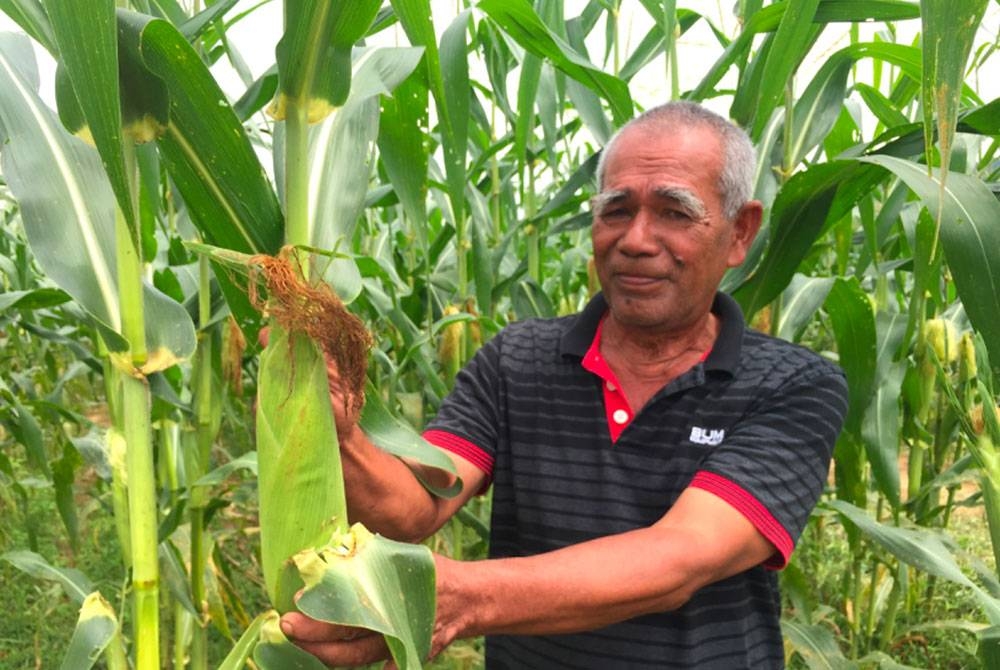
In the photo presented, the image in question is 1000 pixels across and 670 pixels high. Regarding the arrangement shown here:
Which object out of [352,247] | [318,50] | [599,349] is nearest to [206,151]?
[318,50]

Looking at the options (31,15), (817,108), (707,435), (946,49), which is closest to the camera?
(946,49)

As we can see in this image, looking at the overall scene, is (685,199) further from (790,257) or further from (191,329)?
(191,329)

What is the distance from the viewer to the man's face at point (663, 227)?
178 cm

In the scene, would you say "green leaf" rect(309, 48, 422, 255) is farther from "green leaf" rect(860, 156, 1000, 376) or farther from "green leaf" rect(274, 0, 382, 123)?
"green leaf" rect(860, 156, 1000, 376)

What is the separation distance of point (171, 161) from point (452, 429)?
0.95 meters

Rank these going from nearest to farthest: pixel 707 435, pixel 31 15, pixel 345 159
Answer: pixel 31 15
pixel 345 159
pixel 707 435

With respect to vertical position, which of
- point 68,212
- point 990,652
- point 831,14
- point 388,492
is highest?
point 831,14

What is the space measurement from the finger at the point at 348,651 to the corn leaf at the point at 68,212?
1.33 feet

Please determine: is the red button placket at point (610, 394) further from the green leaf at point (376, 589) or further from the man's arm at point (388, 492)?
the green leaf at point (376, 589)

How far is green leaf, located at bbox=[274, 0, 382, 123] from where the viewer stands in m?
0.94

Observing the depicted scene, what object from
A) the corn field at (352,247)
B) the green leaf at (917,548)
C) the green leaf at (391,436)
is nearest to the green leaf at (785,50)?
the corn field at (352,247)

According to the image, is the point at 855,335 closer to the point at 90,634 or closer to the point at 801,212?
the point at 801,212

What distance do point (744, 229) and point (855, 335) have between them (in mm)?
456

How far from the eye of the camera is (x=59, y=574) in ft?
6.07
